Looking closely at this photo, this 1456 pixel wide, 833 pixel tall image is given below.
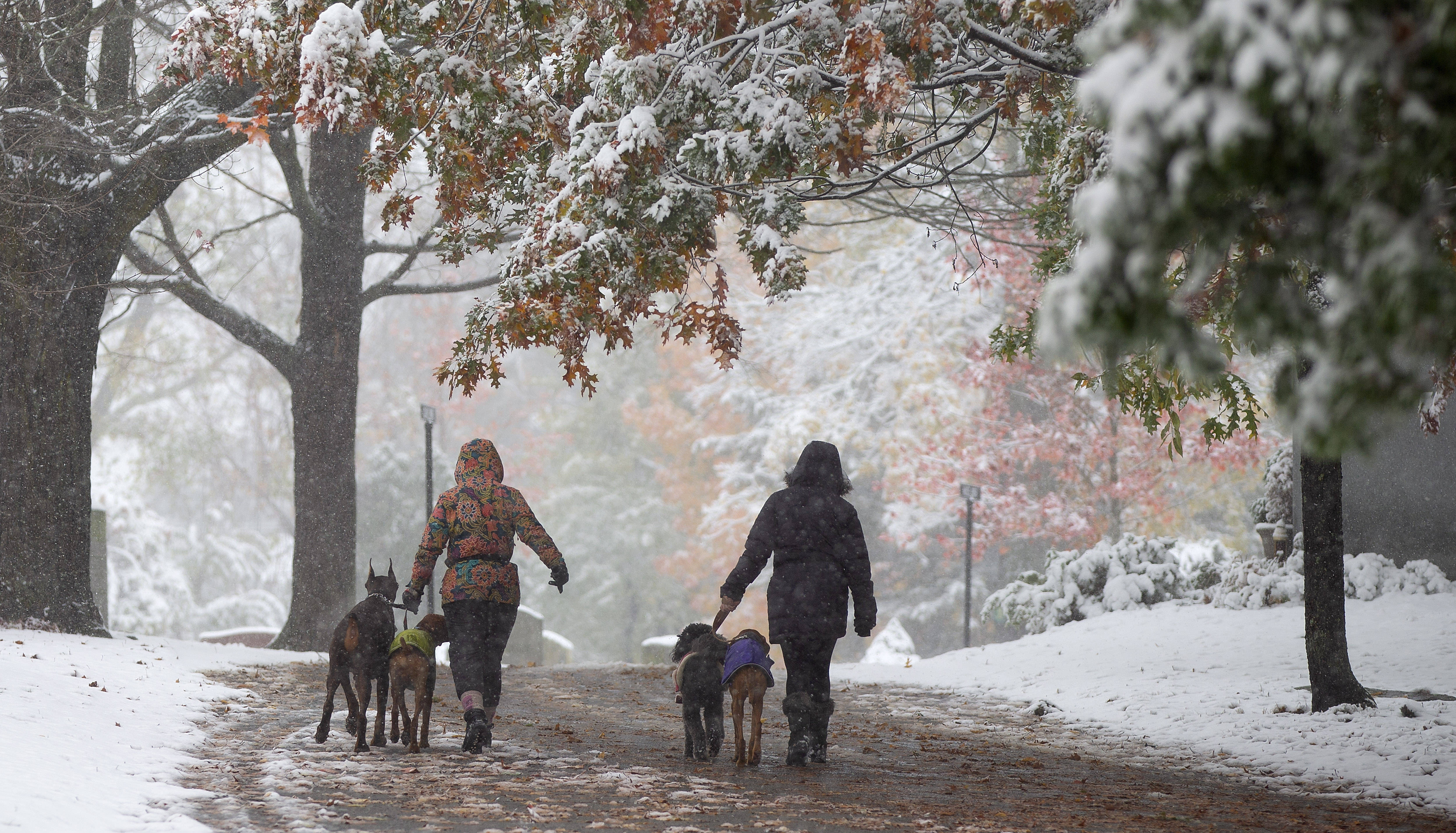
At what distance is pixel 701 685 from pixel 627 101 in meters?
3.48

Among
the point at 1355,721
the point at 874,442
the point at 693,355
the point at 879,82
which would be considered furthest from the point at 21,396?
the point at 693,355

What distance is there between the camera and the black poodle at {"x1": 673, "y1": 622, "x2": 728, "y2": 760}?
722 cm

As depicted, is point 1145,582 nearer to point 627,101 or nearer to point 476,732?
point 476,732

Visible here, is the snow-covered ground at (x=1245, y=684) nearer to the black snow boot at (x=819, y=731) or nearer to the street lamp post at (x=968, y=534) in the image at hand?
the street lamp post at (x=968, y=534)

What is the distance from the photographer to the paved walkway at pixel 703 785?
5531 millimetres

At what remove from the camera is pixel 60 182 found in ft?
37.1

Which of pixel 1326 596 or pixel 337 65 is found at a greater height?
pixel 337 65

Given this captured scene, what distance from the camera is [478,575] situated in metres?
7.54

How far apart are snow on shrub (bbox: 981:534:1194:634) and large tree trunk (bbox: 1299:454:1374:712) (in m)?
6.18

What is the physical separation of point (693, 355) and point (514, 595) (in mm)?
25703

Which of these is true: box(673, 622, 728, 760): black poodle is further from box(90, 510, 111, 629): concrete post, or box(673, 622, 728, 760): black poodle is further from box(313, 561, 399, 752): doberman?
box(90, 510, 111, 629): concrete post

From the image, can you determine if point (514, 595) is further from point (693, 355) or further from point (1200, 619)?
point (693, 355)

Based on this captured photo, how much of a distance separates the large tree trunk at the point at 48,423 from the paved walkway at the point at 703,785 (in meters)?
2.92

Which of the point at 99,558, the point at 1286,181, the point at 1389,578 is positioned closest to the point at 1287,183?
the point at 1286,181
